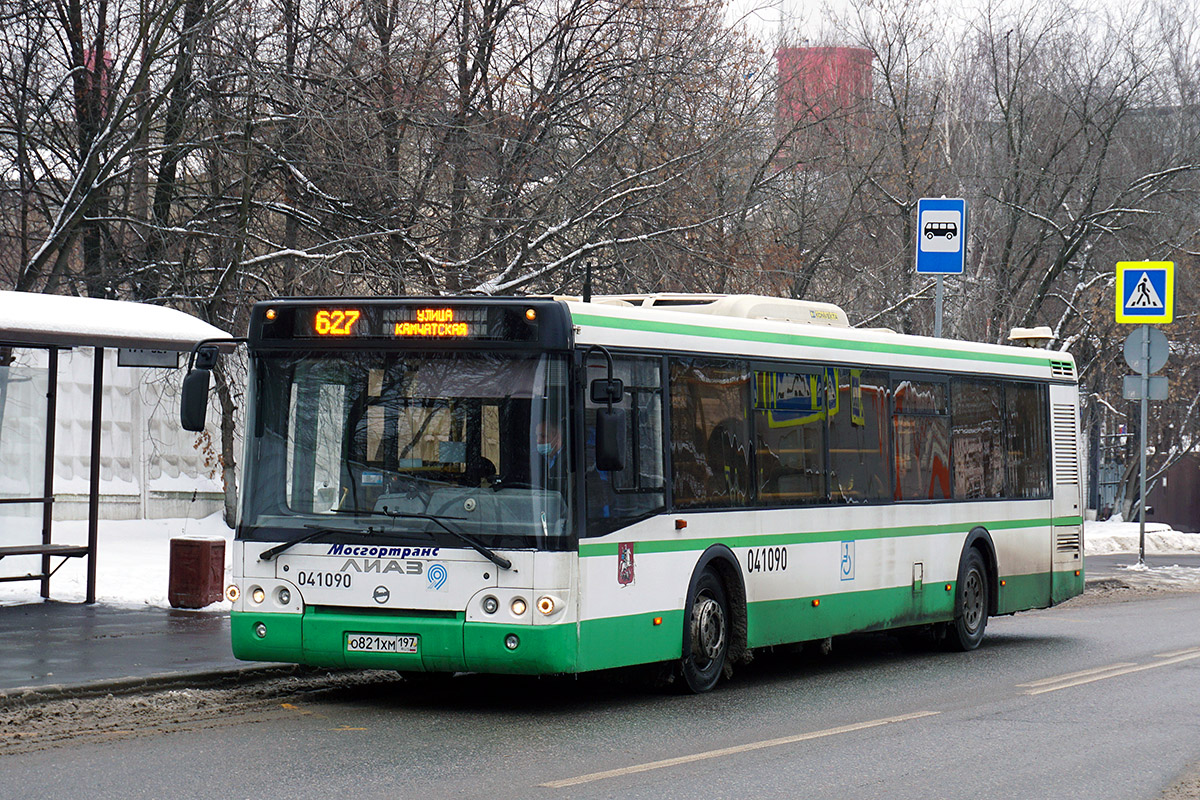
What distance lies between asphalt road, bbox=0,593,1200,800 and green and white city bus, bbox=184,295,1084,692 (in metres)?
0.50

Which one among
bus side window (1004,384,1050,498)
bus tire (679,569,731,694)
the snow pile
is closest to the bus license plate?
bus tire (679,569,731,694)

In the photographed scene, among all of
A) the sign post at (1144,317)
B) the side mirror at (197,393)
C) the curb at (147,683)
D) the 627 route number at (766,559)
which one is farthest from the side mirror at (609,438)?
the sign post at (1144,317)

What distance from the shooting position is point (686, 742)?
31.1ft

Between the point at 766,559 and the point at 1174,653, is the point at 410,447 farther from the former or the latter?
the point at 1174,653

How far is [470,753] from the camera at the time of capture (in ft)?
29.3

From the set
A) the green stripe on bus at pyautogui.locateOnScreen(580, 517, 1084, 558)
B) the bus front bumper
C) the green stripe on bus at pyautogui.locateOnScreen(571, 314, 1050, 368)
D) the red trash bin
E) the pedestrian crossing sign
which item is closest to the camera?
the bus front bumper

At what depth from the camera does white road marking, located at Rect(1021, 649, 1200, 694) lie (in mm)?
12438

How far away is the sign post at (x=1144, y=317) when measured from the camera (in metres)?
24.6

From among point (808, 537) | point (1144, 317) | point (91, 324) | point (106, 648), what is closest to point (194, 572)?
point (91, 324)

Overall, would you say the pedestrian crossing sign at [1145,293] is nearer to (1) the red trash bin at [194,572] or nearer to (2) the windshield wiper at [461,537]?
(1) the red trash bin at [194,572]

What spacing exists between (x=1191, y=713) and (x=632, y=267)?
1131cm

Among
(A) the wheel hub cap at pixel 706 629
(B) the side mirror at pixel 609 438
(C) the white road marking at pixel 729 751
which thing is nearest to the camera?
(C) the white road marking at pixel 729 751

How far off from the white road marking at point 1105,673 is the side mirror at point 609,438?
13.1ft

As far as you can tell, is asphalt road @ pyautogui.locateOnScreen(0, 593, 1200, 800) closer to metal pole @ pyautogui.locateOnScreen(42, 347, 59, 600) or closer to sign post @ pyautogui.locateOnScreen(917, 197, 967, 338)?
metal pole @ pyautogui.locateOnScreen(42, 347, 59, 600)
